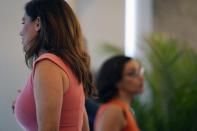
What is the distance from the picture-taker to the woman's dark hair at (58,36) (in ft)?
5.34

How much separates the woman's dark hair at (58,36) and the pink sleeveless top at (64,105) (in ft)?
0.13

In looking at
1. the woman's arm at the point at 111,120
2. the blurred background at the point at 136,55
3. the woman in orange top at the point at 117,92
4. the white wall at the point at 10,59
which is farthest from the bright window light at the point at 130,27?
the woman's arm at the point at 111,120

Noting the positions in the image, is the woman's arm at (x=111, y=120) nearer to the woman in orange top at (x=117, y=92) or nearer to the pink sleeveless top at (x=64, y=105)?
the woman in orange top at (x=117, y=92)

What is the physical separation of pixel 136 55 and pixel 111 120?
1.77m

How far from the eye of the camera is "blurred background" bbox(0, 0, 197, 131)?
9.59 ft

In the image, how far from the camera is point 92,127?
95.3 inches

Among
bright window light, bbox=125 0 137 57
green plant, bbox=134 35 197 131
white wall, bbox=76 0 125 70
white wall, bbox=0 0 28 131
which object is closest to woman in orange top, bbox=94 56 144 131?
white wall, bbox=0 0 28 131

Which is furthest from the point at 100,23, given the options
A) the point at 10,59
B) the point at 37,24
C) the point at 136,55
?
the point at 37,24

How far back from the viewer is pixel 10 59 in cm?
293

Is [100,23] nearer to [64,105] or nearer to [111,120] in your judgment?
[111,120]

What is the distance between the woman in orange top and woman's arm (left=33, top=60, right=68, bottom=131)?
2.36ft

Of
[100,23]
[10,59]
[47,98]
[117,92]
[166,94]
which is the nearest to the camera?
[47,98]

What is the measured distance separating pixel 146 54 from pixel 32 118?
7.12 feet

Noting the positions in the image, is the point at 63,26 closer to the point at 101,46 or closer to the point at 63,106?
the point at 63,106
